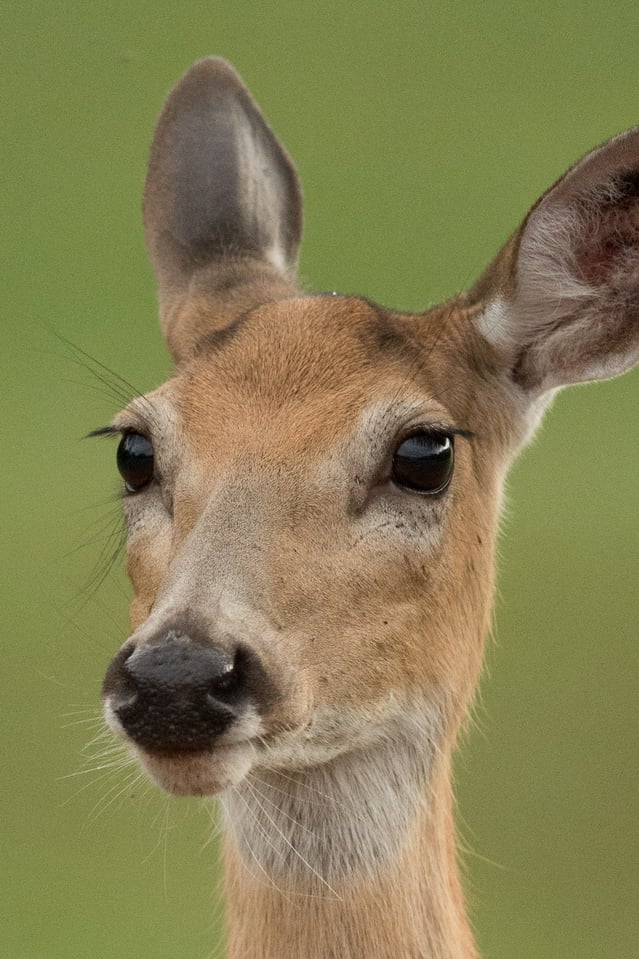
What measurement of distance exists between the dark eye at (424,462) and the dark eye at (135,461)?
1.83 ft

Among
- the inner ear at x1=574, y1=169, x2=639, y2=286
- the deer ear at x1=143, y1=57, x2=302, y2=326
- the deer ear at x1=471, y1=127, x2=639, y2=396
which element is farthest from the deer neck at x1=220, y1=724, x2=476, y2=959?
the deer ear at x1=143, y1=57, x2=302, y2=326

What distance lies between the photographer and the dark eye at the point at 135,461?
12.9 ft

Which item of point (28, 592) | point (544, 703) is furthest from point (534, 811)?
point (28, 592)

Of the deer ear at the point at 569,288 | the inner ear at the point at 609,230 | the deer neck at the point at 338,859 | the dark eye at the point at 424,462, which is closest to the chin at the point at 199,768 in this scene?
the deer neck at the point at 338,859

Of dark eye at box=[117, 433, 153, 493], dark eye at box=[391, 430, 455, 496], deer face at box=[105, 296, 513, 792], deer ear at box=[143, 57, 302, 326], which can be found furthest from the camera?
deer ear at box=[143, 57, 302, 326]

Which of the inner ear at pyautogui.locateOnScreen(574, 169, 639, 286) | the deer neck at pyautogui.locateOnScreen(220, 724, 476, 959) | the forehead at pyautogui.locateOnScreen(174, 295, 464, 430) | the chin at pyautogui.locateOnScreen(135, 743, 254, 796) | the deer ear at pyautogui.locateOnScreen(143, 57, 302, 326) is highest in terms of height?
the deer ear at pyautogui.locateOnScreen(143, 57, 302, 326)

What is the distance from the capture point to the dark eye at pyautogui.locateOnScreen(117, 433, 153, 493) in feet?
12.9

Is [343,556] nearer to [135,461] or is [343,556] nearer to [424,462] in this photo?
[424,462]

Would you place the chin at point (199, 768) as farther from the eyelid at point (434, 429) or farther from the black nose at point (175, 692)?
the eyelid at point (434, 429)

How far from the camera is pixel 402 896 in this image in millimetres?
3854

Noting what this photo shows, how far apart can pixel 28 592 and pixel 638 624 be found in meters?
3.04

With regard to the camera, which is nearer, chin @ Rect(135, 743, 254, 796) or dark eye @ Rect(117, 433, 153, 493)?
chin @ Rect(135, 743, 254, 796)

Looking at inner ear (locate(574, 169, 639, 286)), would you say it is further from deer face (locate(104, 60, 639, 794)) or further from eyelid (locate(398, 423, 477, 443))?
eyelid (locate(398, 423, 477, 443))

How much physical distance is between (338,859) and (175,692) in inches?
34.4
